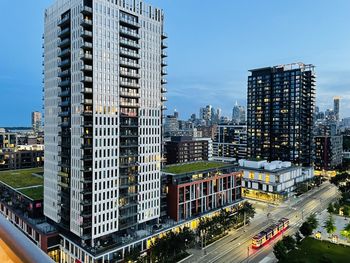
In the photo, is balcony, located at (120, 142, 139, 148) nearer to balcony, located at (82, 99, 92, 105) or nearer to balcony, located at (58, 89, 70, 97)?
balcony, located at (82, 99, 92, 105)

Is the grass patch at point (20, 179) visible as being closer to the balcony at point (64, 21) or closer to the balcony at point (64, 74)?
the balcony at point (64, 74)

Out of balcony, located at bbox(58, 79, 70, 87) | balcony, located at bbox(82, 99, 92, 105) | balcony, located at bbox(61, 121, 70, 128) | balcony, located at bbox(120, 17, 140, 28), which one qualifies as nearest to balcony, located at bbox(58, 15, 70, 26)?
balcony, located at bbox(120, 17, 140, 28)

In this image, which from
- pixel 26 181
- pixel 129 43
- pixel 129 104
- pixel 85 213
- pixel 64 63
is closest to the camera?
pixel 85 213

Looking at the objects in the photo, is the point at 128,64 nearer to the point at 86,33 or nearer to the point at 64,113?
the point at 86,33

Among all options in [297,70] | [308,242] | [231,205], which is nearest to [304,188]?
[231,205]

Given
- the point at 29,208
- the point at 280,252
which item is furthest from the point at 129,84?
the point at 280,252

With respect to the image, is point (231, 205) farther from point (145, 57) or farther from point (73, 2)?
point (73, 2)

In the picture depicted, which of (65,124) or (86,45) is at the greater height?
(86,45)
